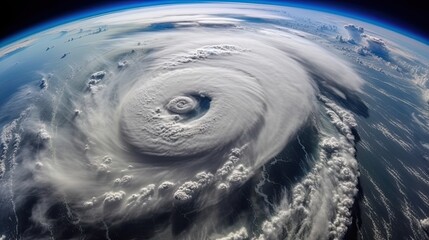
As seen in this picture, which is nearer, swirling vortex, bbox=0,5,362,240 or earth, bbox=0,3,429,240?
earth, bbox=0,3,429,240

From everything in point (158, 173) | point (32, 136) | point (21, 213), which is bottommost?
point (158, 173)

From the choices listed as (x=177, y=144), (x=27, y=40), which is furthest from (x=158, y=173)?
(x=27, y=40)

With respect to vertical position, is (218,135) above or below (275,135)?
above

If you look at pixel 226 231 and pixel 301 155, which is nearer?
pixel 226 231

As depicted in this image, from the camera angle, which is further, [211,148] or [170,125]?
[170,125]

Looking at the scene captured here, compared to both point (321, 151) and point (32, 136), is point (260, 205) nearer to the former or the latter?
point (321, 151)

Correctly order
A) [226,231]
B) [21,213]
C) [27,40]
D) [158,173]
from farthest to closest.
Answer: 1. [27,40]
2. [158,173]
3. [21,213]
4. [226,231]

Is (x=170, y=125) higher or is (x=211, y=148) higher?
(x=170, y=125)

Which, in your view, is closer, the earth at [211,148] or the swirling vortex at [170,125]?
the earth at [211,148]
